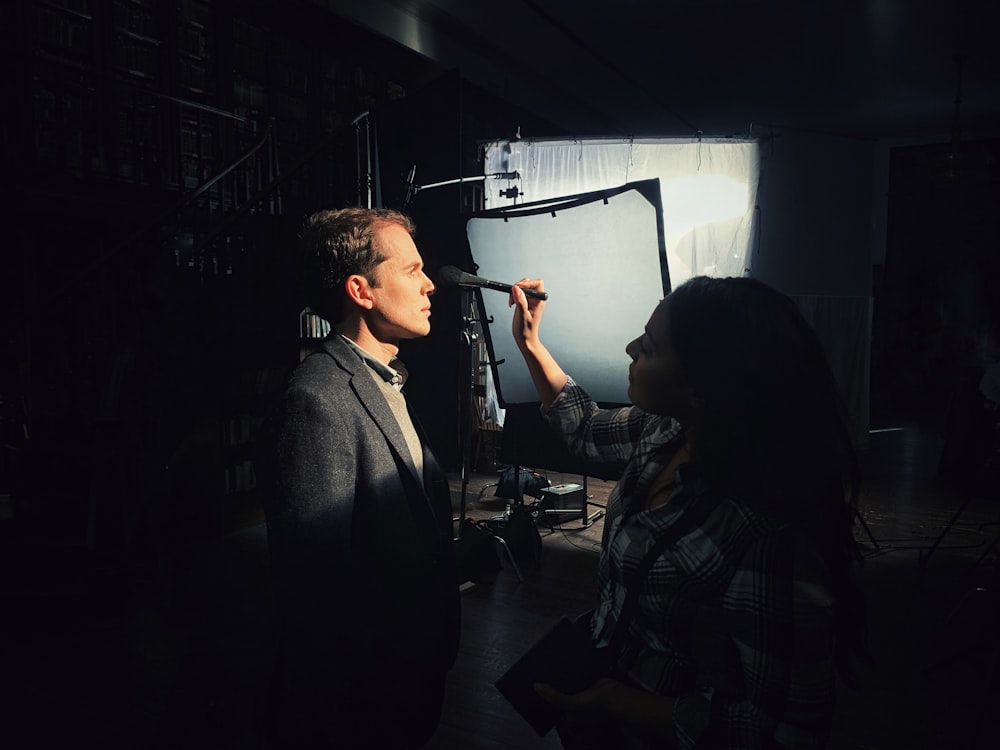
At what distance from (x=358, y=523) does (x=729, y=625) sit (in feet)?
2.32

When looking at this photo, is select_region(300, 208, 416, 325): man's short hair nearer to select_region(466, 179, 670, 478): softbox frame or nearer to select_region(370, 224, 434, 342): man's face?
select_region(370, 224, 434, 342): man's face

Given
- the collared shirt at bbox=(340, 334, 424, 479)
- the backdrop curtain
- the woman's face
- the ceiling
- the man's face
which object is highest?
the ceiling

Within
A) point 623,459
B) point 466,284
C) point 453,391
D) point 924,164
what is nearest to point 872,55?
point 924,164

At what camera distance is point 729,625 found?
85cm

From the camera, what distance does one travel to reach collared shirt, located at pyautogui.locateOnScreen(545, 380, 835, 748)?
2.68 feet

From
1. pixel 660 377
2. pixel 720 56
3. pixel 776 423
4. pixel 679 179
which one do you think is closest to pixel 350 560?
pixel 660 377

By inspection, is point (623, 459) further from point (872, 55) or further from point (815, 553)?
point (872, 55)

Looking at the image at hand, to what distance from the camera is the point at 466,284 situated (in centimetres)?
199

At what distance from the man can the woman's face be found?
520mm

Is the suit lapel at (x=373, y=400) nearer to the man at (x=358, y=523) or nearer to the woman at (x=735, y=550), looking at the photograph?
the man at (x=358, y=523)

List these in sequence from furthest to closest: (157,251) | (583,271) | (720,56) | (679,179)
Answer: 1. (720,56)
2. (679,179)
3. (157,251)
4. (583,271)

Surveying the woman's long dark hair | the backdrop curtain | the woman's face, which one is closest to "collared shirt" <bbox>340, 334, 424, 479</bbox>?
the woman's face

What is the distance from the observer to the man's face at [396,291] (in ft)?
4.69

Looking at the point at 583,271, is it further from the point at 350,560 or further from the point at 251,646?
the point at 251,646
